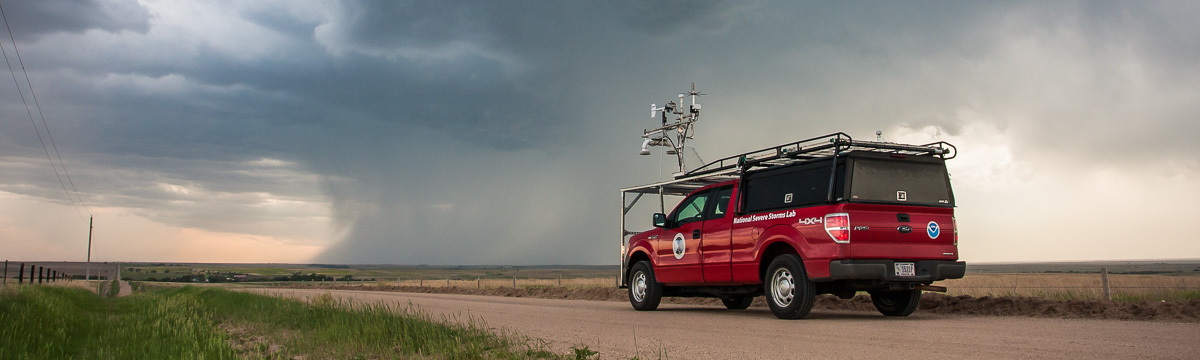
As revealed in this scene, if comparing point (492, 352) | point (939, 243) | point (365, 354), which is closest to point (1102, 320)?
point (939, 243)

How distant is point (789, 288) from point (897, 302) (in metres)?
2.03

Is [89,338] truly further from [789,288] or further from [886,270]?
[886,270]

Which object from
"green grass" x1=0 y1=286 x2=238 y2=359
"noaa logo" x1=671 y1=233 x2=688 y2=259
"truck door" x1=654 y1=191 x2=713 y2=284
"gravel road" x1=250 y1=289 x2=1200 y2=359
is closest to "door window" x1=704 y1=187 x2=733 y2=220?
"truck door" x1=654 y1=191 x2=713 y2=284

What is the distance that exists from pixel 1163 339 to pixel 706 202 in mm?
6313

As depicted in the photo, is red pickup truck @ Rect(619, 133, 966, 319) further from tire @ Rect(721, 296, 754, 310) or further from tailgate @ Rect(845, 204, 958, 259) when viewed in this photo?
tire @ Rect(721, 296, 754, 310)

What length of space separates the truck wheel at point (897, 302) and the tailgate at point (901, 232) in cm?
91

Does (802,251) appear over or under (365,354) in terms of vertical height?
over

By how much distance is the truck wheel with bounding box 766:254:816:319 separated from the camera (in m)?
10.1

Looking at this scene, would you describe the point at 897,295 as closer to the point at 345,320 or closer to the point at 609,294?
the point at 345,320

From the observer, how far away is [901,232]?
10.1m

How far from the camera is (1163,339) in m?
7.36

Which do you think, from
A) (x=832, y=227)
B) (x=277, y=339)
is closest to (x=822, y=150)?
(x=832, y=227)

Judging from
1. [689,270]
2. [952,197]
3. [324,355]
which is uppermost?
[952,197]

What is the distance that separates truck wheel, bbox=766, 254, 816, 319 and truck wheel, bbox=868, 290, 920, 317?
5.85 ft
